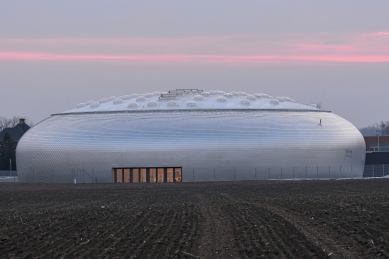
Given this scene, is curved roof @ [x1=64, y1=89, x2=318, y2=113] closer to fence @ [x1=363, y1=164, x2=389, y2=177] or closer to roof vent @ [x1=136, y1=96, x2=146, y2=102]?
roof vent @ [x1=136, y1=96, x2=146, y2=102]

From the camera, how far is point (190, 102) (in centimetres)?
8131

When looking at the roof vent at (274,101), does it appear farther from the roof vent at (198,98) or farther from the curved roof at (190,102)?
the roof vent at (198,98)

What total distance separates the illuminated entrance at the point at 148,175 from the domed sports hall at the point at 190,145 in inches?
4.2

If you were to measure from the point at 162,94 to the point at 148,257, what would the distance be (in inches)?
2769

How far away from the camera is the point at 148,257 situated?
1609cm

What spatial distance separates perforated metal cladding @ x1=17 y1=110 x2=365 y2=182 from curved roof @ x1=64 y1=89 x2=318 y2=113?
2098 millimetres

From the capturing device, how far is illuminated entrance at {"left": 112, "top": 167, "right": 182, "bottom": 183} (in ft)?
248

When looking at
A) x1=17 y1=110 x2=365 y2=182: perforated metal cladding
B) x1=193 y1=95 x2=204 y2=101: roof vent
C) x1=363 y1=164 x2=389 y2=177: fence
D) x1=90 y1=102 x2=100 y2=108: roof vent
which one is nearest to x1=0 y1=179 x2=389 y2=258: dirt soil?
x1=17 y1=110 x2=365 y2=182: perforated metal cladding

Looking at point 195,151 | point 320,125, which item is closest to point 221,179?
point 195,151

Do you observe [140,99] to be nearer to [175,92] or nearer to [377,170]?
[175,92]

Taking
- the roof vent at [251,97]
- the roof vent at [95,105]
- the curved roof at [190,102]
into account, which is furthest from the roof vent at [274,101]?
the roof vent at [95,105]

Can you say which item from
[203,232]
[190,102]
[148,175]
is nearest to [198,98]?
[190,102]

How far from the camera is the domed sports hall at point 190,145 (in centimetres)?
7481

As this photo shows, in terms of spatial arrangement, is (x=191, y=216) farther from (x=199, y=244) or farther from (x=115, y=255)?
(x=115, y=255)
